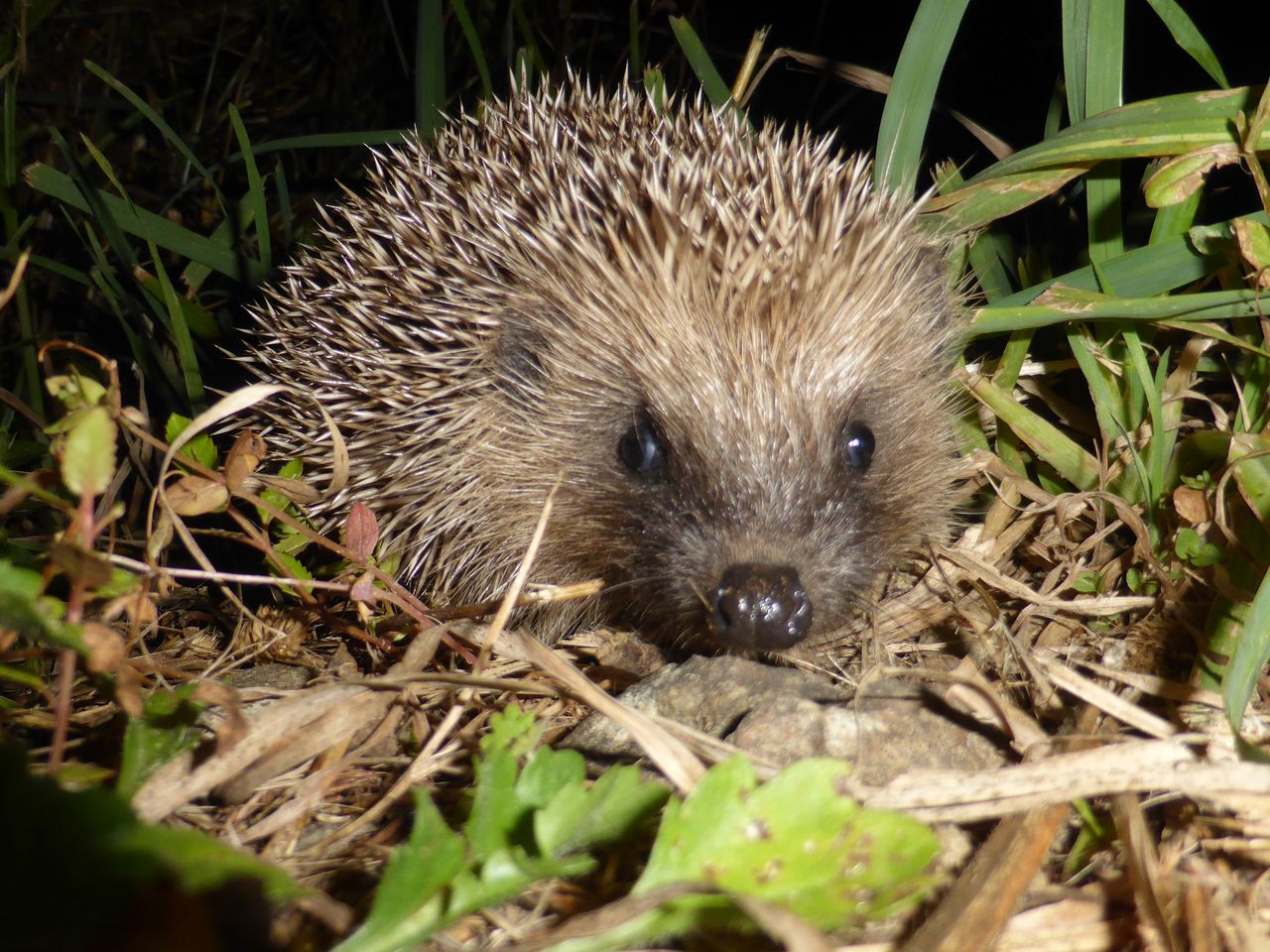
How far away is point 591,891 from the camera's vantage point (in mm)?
1253

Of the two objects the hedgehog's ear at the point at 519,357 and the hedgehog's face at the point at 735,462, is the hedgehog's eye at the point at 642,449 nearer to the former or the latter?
the hedgehog's face at the point at 735,462

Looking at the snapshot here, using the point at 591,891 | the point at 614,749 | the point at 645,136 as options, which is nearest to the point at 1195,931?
the point at 591,891

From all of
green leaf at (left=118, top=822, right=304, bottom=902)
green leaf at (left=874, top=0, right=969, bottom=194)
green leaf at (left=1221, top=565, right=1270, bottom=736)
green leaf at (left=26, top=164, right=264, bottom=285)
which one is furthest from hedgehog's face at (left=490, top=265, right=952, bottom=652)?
green leaf at (left=26, top=164, right=264, bottom=285)

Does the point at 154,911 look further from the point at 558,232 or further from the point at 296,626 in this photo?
the point at 558,232

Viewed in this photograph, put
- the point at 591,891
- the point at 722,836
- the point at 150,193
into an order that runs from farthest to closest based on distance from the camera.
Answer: the point at 150,193 < the point at 591,891 < the point at 722,836

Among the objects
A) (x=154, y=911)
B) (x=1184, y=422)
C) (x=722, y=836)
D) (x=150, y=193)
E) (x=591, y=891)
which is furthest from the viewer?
(x=150, y=193)

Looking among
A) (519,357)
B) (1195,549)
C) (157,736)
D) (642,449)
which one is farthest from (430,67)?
(1195,549)

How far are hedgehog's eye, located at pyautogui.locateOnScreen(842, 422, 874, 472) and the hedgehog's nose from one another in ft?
1.39

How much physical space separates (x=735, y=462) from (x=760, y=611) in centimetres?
31

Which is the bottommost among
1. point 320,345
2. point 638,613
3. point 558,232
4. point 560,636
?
point 560,636

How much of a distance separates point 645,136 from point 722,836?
5.29 feet

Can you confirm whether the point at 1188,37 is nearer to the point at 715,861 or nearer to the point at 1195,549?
the point at 1195,549

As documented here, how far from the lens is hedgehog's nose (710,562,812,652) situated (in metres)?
1.70

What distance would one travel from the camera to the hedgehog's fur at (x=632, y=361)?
1938 millimetres
